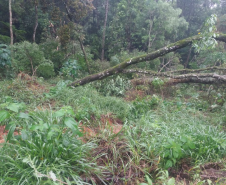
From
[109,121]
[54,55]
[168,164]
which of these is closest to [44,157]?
[168,164]

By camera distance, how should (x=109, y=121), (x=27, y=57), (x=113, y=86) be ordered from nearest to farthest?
1. (x=109, y=121)
2. (x=113, y=86)
3. (x=27, y=57)

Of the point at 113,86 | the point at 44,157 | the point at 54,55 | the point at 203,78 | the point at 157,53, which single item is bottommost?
the point at 113,86

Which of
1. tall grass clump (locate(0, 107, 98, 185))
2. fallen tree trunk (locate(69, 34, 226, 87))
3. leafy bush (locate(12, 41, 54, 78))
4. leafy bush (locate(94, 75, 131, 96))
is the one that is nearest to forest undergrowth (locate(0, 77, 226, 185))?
tall grass clump (locate(0, 107, 98, 185))

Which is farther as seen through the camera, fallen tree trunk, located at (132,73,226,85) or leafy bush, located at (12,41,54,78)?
leafy bush, located at (12,41,54,78)

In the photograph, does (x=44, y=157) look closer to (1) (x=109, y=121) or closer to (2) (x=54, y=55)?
(1) (x=109, y=121)

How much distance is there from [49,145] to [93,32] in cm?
1753

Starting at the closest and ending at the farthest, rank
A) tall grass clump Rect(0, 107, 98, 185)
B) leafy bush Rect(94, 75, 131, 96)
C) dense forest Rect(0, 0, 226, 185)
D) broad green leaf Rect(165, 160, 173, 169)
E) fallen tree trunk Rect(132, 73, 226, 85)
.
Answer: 1. tall grass clump Rect(0, 107, 98, 185)
2. dense forest Rect(0, 0, 226, 185)
3. broad green leaf Rect(165, 160, 173, 169)
4. fallen tree trunk Rect(132, 73, 226, 85)
5. leafy bush Rect(94, 75, 131, 96)

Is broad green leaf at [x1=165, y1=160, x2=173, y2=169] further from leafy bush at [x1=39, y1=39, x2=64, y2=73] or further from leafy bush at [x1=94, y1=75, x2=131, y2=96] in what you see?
leafy bush at [x1=39, y1=39, x2=64, y2=73]

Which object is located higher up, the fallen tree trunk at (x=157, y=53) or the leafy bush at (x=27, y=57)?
the fallen tree trunk at (x=157, y=53)

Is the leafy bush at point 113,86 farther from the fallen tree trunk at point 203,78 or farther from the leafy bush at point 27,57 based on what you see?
the leafy bush at point 27,57

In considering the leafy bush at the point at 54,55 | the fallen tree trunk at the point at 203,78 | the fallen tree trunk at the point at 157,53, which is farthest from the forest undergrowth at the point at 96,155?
the leafy bush at the point at 54,55

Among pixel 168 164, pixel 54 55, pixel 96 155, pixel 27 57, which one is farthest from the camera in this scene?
pixel 54 55

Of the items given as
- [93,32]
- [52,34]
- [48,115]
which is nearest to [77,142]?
[48,115]

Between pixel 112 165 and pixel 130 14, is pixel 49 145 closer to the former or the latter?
pixel 112 165
